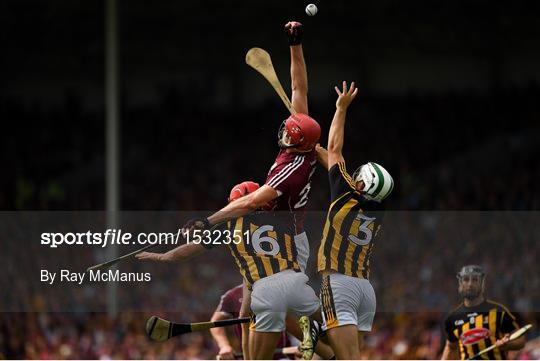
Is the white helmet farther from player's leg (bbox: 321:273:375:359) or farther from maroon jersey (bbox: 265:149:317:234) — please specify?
player's leg (bbox: 321:273:375:359)

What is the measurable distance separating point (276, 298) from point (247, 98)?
47.8ft

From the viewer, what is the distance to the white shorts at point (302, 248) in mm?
8352

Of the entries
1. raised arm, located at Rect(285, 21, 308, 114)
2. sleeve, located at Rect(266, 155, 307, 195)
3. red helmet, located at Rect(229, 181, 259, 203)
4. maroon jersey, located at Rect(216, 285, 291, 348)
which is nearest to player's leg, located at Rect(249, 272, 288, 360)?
sleeve, located at Rect(266, 155, 307, 195)

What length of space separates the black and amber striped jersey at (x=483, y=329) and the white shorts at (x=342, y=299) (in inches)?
74.4

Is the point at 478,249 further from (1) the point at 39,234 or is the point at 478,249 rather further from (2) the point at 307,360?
(2) the point at 307,360

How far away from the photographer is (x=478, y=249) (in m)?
15.4

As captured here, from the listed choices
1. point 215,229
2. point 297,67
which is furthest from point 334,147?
point 215,229

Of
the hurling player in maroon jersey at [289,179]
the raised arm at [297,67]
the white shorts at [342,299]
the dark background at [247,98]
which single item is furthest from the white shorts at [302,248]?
the dark background at [247,98]

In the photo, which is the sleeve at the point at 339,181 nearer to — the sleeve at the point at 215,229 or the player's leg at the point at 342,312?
the player's leg at the point at 342,312

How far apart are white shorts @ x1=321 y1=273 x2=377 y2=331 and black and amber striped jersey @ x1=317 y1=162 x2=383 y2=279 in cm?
6

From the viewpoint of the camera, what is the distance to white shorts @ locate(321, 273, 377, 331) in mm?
8211

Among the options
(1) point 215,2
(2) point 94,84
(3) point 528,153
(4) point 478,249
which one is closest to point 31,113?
(2) point 94,84

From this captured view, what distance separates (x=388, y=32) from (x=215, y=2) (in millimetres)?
2808

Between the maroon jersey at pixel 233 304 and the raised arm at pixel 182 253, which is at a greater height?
the raised arm at pixel 182 253
